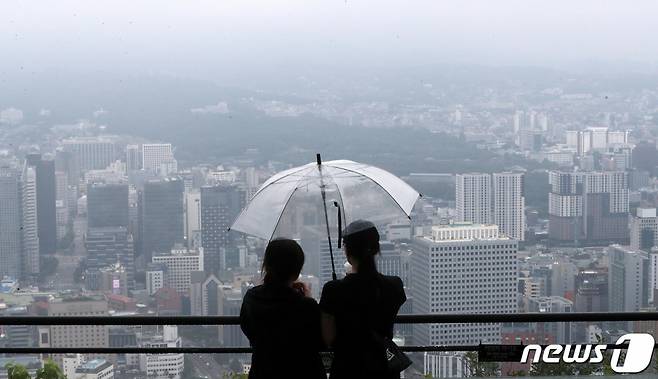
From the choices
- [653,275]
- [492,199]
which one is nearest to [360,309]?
[653,275]

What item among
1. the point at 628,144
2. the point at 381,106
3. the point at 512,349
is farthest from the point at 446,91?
the point at 512,349

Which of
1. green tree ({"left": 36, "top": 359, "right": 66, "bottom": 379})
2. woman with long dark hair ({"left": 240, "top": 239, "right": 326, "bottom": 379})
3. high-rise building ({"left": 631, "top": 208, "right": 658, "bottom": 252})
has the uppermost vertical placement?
woman with long dark hair ({"left": 240, "top": 239, "right": 326, "bottom": 379})

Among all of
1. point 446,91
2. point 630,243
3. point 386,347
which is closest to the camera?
point 386,347

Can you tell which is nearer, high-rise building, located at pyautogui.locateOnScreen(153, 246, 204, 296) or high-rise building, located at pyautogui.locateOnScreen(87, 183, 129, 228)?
high-rise building, located at pyautogui.locateOnScreen(153, 246, 204, 296)

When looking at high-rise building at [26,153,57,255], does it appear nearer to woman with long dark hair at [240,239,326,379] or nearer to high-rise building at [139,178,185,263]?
high-rise building at [139,178,185,263]

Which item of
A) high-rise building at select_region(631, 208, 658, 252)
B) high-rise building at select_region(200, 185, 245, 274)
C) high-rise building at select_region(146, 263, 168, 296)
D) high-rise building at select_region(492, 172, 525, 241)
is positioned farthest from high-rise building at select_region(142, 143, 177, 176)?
high-rise building at select_region(631, 208, 658, 252)

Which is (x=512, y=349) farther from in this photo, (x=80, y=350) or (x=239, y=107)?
(x=239, y=107)
